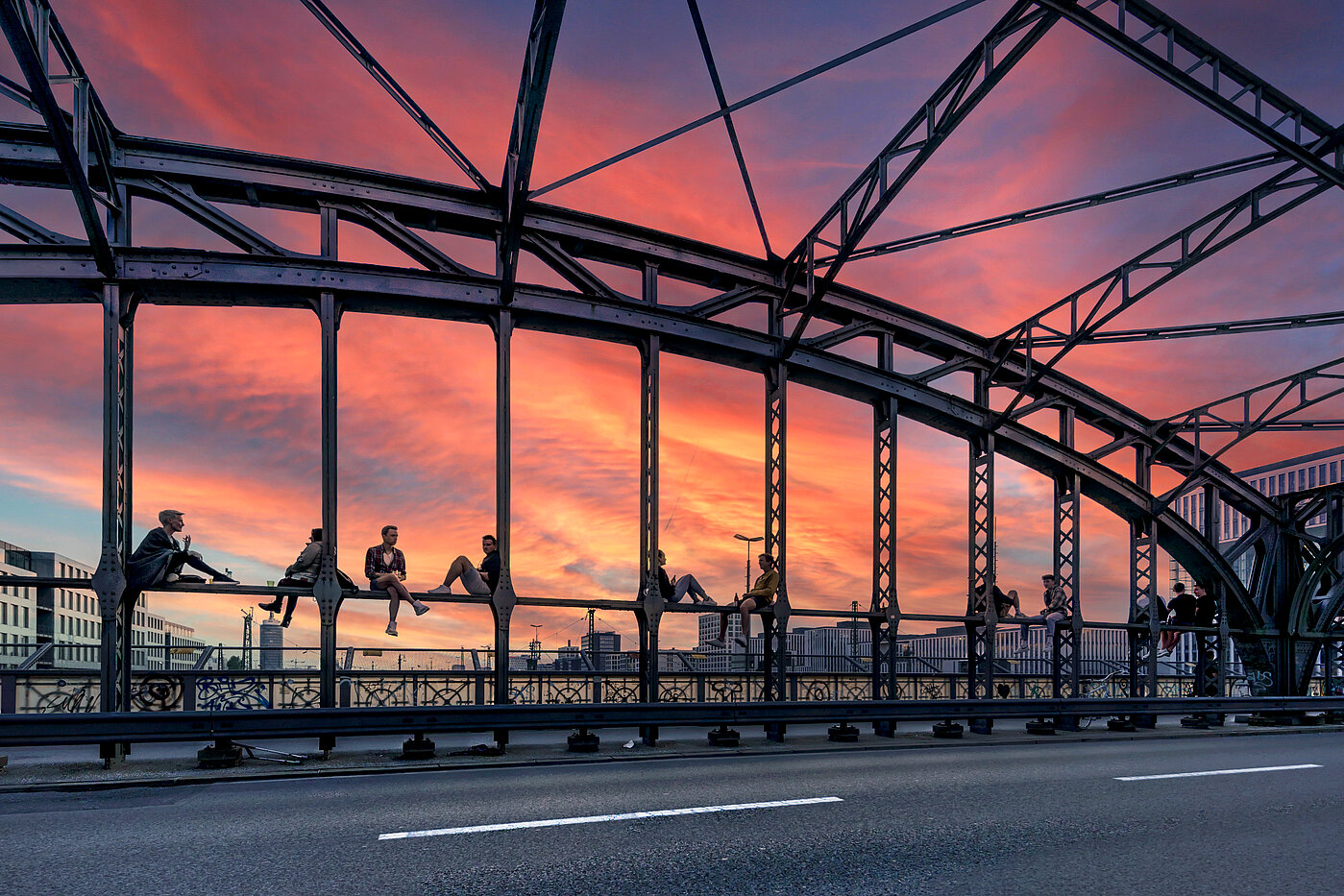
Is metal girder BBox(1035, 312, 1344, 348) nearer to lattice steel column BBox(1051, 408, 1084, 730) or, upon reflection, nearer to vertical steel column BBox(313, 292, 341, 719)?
lattice steel column BBox(1051, 408, 1084, 730)

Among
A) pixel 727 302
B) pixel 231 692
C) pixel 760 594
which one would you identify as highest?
pixel 727 302

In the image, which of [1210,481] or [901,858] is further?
[1210,481]

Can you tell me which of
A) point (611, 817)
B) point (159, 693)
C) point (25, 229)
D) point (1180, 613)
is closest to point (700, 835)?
point (611, 817)

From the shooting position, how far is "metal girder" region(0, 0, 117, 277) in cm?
902

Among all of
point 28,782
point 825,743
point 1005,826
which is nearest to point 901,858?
point 1005,826

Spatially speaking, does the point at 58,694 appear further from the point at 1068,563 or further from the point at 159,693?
the point at 1068,563

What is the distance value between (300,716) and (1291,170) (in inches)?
620

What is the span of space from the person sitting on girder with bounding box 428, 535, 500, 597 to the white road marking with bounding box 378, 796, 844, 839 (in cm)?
629

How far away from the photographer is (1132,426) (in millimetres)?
21062

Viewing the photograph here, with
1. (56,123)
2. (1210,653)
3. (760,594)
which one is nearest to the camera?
(56,123)

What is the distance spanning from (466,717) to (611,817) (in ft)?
14.3

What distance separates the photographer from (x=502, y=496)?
514 inches

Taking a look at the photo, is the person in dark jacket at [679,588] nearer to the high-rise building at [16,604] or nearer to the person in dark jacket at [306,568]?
the person in dark jacket at [306,568]

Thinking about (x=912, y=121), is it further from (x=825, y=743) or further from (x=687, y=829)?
(x=687, y=829)
